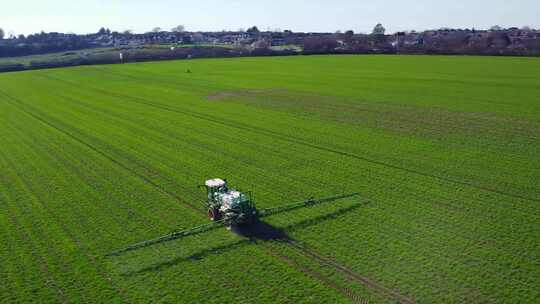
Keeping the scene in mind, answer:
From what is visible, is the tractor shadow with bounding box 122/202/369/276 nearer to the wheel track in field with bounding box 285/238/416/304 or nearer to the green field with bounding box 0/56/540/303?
the green field with bounding box 0/56/540/303

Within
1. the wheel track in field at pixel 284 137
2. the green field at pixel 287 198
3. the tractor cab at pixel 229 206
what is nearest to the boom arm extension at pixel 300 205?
the green field at pixel 287 198

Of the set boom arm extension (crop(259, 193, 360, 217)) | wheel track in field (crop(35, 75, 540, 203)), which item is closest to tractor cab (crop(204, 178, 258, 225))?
boom arm extension (crop(259, 193, 360, 217))

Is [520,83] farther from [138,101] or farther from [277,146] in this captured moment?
[138,101]

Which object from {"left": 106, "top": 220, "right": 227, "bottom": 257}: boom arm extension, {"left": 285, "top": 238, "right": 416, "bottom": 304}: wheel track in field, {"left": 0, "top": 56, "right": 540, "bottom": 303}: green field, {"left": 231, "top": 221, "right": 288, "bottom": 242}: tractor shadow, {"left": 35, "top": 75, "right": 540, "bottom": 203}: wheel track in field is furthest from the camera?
{"left": 35, "top": 75, "right": 540, "bottom": 203}: wheel track in field

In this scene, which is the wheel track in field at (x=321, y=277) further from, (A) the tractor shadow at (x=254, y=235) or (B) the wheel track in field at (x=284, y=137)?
(B) the wheel track in field at (x=284, y=137)

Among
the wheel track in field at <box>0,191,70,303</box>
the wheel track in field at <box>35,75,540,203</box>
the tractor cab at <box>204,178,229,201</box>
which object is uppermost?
the tractor cab at <box>204,178,229,201</box>

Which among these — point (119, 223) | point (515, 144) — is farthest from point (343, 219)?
point (515, 144)

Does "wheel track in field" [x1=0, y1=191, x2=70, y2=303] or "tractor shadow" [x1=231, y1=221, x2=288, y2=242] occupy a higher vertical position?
"tractor shadow" [x1=231, y1=221, x2=288, y2=242]
